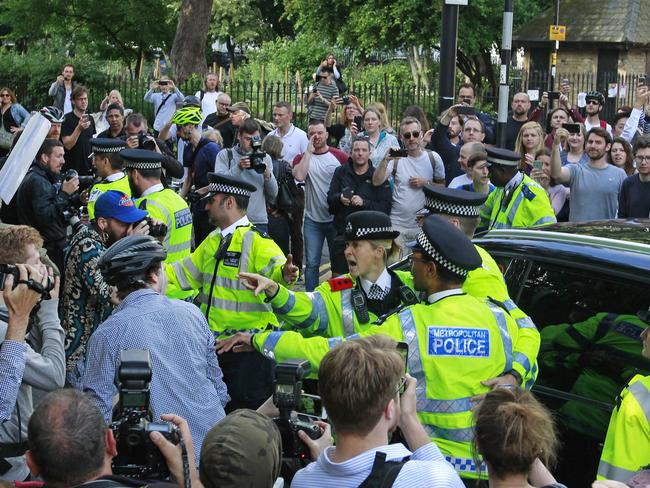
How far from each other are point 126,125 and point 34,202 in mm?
3046

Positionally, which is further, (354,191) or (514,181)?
(354,191)

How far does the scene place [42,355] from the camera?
15.9 ft

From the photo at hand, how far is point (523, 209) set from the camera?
8.13 m

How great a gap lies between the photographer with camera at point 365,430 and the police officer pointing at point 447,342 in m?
0.96

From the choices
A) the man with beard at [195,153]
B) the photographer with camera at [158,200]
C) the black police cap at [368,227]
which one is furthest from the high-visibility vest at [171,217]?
the man with beard at [195,153]

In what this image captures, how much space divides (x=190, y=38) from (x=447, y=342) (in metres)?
23.1

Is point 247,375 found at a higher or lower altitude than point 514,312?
lower

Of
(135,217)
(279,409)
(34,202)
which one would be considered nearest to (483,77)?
(34,202)

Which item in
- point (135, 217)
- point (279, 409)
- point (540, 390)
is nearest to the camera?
point (279, 409)

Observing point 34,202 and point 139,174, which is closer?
point 139,174

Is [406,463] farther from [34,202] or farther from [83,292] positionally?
[34,202]

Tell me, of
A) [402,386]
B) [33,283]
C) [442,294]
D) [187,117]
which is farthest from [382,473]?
[187,117]

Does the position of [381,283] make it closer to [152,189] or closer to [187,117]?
[152,189]

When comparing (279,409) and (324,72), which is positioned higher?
(324,72)
